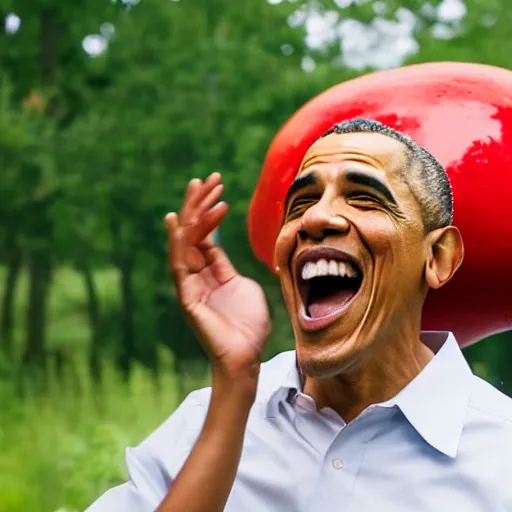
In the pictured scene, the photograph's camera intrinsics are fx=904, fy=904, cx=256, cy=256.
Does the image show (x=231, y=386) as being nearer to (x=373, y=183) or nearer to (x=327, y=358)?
(x=327, y=358)

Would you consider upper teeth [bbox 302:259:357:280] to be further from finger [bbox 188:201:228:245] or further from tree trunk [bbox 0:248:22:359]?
tree trunk [bbox 0:248:22:359]

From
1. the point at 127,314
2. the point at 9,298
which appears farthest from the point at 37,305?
the point at 127,314

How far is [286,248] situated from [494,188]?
0.46 m

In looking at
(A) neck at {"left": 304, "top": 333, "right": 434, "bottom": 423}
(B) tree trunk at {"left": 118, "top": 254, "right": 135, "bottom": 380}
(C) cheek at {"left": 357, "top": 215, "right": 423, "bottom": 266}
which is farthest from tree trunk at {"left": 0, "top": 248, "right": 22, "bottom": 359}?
(C) cheek at {"left": 357, "top": 215, "right": 423, "bottom": 266}

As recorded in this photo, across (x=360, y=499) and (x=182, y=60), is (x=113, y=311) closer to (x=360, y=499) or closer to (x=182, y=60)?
(x=182, y=60)

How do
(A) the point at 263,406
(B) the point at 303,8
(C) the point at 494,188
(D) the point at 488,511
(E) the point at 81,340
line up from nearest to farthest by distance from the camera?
(D) the point at 488,511 → (A) the point at 263,406 → (C) the point at 494,188 → (B) the point at 303,8 → (E) the point at 81,340

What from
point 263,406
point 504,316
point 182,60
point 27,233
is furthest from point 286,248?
point 27,233

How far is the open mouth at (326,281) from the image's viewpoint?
1234mm

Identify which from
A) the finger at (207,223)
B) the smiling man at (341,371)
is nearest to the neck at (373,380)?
the smiling man at (341,371)

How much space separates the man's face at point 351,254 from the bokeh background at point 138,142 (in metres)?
3.60

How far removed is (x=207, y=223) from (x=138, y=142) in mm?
4956

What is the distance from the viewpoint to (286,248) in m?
1.28

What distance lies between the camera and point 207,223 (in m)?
1.16

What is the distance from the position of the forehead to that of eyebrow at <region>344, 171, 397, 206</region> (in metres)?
0.02
